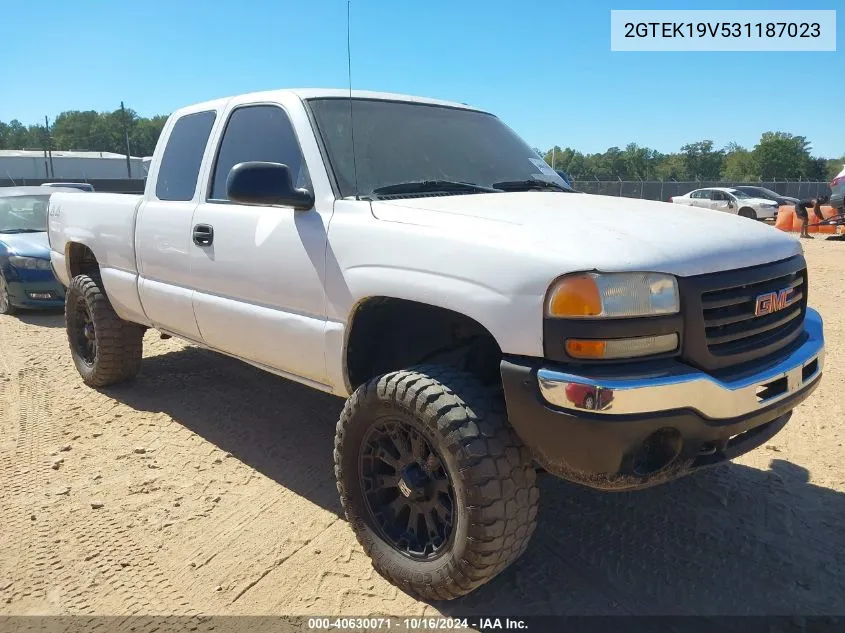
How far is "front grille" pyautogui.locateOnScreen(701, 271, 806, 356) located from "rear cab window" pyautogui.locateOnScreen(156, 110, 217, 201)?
115 inches

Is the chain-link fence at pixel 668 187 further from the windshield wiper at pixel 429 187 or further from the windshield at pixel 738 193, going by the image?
the windshield wiper at pixel 429 187

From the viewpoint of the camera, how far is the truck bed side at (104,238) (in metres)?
4.37

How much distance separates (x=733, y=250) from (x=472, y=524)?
135 cm

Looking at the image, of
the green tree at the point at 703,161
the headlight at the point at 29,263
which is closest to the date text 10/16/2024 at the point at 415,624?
the headlight at the point at 29,263

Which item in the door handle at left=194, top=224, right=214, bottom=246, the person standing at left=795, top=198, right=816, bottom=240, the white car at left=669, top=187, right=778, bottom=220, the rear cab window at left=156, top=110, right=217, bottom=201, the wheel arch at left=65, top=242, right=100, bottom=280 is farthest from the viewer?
the white car at left=669, top=187, right=778, bottom=220

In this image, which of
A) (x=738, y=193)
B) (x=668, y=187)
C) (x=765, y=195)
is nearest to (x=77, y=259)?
(x=738, y=193)

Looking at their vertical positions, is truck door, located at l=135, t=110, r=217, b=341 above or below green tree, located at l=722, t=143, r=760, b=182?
below

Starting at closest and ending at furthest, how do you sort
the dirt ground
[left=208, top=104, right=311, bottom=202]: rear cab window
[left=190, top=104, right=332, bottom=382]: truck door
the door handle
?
1. the dirt ground
2. [left=190, top=104, right=332, bottom=382]: truck door
3. [left=208, top=104, right=311, bottom=202]: rear cab window
4. the door handle

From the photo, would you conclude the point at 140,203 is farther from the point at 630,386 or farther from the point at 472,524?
the point at 630,386

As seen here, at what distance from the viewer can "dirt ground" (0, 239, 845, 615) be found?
8.52ft

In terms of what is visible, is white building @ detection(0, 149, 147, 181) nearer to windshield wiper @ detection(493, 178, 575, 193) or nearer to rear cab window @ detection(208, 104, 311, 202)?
rear cab window @ detection(208, 104, 311, 202)

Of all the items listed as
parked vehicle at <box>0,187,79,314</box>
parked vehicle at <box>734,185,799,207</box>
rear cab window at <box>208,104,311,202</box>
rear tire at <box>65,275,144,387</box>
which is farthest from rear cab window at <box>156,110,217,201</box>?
parked vehicle at <box>734,185,799,207</box>

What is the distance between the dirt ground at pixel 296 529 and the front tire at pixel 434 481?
20 centimetres

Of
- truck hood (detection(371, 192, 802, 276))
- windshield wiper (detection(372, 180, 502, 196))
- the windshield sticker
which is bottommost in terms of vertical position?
truck hood (detection(371, 192, 802, 276))
